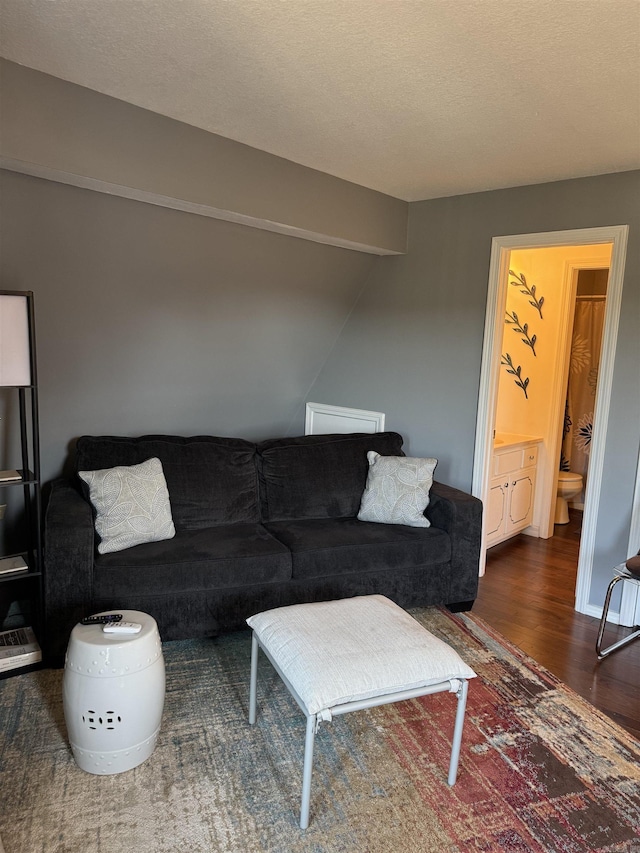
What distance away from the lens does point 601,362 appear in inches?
128

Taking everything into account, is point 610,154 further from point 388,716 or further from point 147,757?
point 147,757

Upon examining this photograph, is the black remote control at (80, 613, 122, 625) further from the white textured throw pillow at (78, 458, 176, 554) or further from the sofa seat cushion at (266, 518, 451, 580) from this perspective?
the sofa seat cushion at (266, 518, 451, 580)

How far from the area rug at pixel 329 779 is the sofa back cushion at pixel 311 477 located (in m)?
1.04

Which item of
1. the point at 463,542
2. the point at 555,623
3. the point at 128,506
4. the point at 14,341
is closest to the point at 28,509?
the point at 128,506

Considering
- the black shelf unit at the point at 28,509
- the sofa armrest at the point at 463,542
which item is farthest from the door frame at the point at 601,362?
the black shelf unit at the point at 28,509

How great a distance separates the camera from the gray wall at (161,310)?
108 inches

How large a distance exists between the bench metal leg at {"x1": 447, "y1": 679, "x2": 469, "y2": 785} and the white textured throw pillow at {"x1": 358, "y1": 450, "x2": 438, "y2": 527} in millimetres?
1385

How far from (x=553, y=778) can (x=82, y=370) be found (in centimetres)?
278

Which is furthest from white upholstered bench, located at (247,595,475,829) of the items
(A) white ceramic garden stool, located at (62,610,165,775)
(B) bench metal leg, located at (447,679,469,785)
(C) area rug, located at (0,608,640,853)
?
(A) white ceramic garden stool, located at (62,610,165,775)

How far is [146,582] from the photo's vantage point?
102 inches

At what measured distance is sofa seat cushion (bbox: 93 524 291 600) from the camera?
2576mm

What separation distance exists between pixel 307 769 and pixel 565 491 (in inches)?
155

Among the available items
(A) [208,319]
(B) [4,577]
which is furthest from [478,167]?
(B) [4,577]

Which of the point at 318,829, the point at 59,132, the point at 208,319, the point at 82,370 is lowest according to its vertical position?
the point at 318,829
